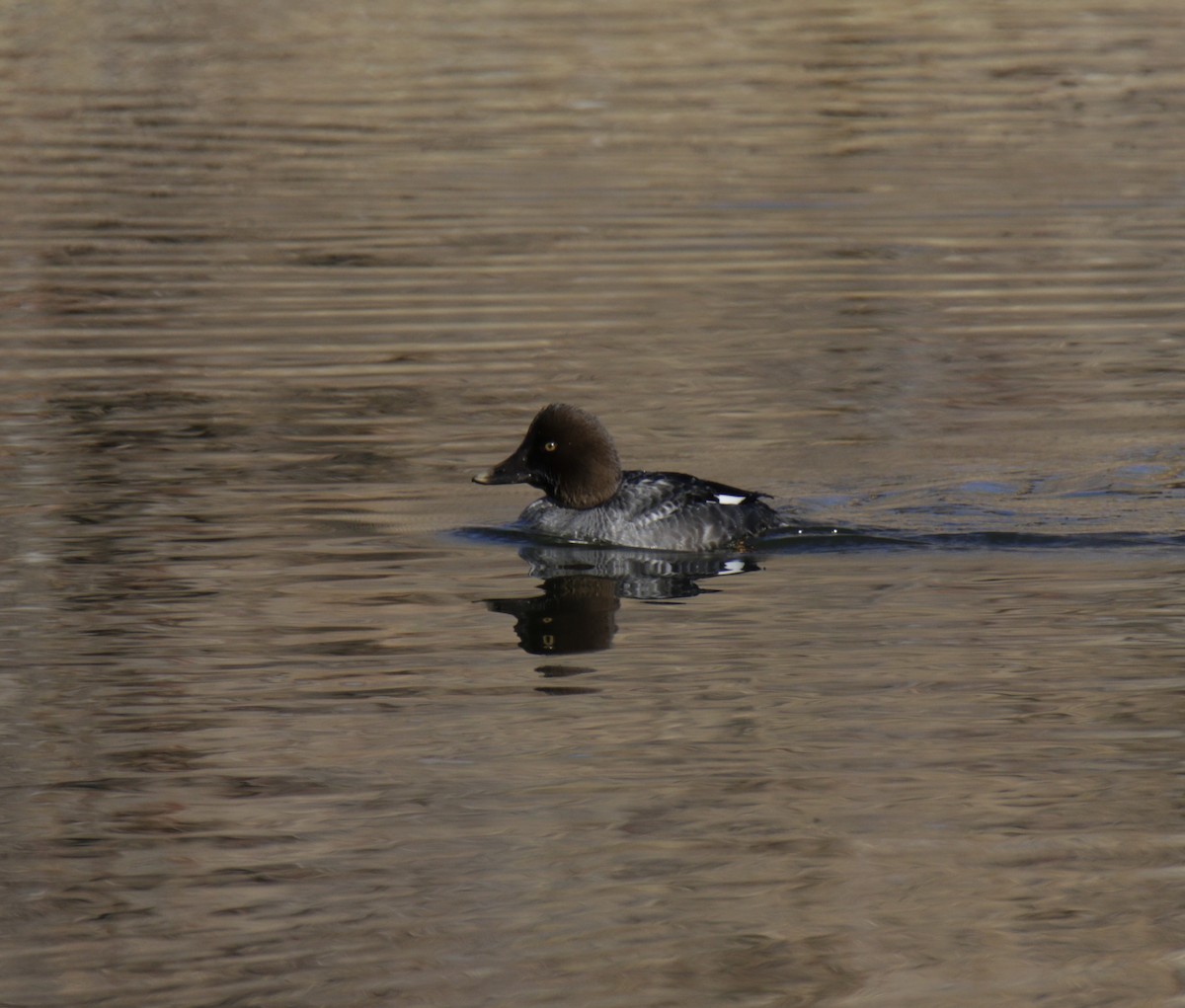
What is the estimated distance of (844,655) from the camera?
9.41 m

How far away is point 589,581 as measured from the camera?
11.1 m

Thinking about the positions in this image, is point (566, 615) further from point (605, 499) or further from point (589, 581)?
point (605, 499)

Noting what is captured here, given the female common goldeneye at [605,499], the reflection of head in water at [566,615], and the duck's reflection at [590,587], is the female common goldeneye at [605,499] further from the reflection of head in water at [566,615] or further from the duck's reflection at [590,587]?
the reflection of head in water at [566,615]

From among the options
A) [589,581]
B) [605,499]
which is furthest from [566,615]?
[605,499]

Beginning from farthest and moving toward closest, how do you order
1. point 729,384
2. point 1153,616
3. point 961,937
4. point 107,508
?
1. point 729,384
2. point 107,508
3. point 1153,616
4. point 961,937

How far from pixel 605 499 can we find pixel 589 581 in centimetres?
76

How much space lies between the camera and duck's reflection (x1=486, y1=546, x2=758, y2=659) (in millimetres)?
9977

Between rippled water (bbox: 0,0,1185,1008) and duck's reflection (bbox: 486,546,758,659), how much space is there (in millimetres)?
40

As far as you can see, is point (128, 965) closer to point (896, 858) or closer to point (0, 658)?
point (896, 858)

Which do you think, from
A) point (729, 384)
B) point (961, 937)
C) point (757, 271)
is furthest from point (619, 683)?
point (757, 271)

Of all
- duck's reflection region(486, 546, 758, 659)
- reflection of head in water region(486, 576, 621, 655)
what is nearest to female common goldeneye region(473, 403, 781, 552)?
duck's reflection region(486, 546, 758, 659)

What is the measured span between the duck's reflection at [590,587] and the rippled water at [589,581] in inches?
1.6

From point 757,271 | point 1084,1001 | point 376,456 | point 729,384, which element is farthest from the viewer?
point 757,271

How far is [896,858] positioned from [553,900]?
3.51 ft
